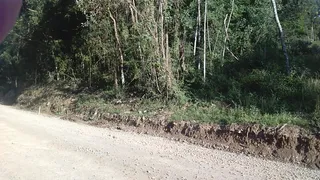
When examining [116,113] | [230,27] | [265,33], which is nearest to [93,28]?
[116,113]

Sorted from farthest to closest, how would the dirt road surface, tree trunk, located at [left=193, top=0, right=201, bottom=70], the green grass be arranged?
1. tree trunk, located at [left=193, top=0, right=201, bottom=70]
2. the green grass
3. the dirt road surface

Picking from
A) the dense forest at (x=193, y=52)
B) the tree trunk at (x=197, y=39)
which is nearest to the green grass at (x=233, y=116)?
the dense forest at (x=193, y=52)

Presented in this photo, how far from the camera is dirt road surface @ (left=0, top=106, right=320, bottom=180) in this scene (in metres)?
5.41

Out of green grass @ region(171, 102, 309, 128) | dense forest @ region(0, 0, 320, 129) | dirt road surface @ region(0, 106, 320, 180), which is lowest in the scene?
dirt road surface @ region(0, 106, 320, 180)

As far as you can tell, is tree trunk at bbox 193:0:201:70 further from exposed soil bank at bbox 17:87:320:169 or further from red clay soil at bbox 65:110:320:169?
red clay soil at bbox 65:110:320:169

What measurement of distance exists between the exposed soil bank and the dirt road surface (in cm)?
40

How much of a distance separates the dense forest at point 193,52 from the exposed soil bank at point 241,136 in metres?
0.90

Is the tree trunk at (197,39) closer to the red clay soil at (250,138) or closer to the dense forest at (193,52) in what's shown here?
the dense forest at (193,52)

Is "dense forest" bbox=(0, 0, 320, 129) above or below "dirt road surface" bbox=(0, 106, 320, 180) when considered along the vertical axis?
above

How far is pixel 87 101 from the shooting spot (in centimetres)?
1423

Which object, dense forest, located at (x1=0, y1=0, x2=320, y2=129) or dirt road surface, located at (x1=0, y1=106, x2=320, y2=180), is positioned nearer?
dirt road surface, located at (x1=0, y1=106, x2=320, y2=180)

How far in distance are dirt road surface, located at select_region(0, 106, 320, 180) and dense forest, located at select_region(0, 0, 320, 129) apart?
2.17m

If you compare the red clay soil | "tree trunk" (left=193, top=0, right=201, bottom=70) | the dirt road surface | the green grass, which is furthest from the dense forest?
the dirt road surface

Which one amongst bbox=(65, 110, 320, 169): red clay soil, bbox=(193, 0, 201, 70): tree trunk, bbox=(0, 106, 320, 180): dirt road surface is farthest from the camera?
bbox=(193, 0, 201, 70): tree trunk
